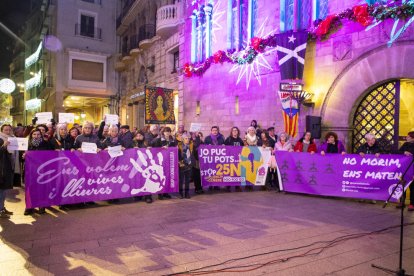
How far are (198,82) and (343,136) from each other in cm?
852

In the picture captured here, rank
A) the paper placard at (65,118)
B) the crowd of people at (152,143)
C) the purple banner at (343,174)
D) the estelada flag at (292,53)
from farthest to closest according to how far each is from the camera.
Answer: the estelada flag at (292,53) → the paper placard at (65,118) → the purple banner at (343,174) → the crowd of people at (152,143)

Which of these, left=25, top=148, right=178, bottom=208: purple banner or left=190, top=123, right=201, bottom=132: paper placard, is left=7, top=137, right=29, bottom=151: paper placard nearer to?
left=25, top=148, right=178, bottom=208: purple banner

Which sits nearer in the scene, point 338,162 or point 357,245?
point 357,245

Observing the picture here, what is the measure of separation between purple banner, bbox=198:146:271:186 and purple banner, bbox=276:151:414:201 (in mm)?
612

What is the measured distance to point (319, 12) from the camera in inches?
413

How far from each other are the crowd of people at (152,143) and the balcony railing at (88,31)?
804 inches

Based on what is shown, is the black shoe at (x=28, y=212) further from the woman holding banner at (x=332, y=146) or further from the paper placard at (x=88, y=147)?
the woman holding banner at (x=332, y=146)

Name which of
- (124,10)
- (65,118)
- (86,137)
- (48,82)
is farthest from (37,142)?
(48,82)

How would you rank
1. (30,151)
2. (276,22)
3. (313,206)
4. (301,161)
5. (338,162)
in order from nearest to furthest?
(30,151) → (313,206) → (338,162) → (301,161) → (276,22)

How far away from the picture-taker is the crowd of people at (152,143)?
6.51 meters

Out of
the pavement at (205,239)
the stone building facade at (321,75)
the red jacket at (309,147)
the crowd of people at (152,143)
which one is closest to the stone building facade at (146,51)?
the stone building facade at (321,75)

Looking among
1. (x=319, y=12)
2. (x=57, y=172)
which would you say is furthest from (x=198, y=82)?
(x=57, y=172)

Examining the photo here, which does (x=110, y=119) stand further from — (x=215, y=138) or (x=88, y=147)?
(x=215, y=138)

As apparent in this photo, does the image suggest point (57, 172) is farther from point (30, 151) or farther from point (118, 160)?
point (118, 160)
